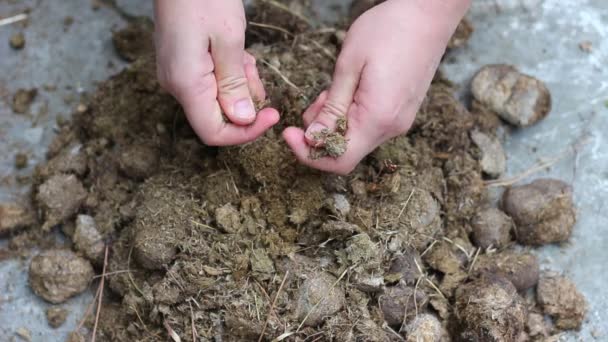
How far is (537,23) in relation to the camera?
71.8 inches

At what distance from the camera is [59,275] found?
1473mm

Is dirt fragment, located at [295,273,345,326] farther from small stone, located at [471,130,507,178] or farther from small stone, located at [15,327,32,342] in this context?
small stone, located at [15,327,32,342]

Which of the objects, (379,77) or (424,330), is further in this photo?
(424,330)


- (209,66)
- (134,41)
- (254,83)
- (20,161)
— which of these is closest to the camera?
(209,66)

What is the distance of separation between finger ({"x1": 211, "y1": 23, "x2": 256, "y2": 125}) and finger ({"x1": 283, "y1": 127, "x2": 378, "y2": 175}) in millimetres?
92

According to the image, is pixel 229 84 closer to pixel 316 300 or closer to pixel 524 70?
pixel 316 300

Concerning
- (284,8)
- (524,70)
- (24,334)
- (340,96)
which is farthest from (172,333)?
(524,70)

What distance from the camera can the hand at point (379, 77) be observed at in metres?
1.25

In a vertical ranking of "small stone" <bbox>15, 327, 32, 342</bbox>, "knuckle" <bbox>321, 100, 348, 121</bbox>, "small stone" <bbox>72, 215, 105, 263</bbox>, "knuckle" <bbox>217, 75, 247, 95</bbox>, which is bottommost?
"small stone" <bbox>15, 327, 32, 342</bbox>

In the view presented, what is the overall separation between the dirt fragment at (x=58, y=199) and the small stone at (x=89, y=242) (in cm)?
5

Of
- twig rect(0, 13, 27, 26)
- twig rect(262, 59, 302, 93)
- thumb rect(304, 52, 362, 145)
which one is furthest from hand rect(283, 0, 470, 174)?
twig rect(0, 13, 27, 26)

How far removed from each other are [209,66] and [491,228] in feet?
2.57

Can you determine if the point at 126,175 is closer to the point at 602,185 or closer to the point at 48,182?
the point at 48,182

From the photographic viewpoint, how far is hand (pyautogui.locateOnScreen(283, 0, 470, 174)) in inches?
49.2
